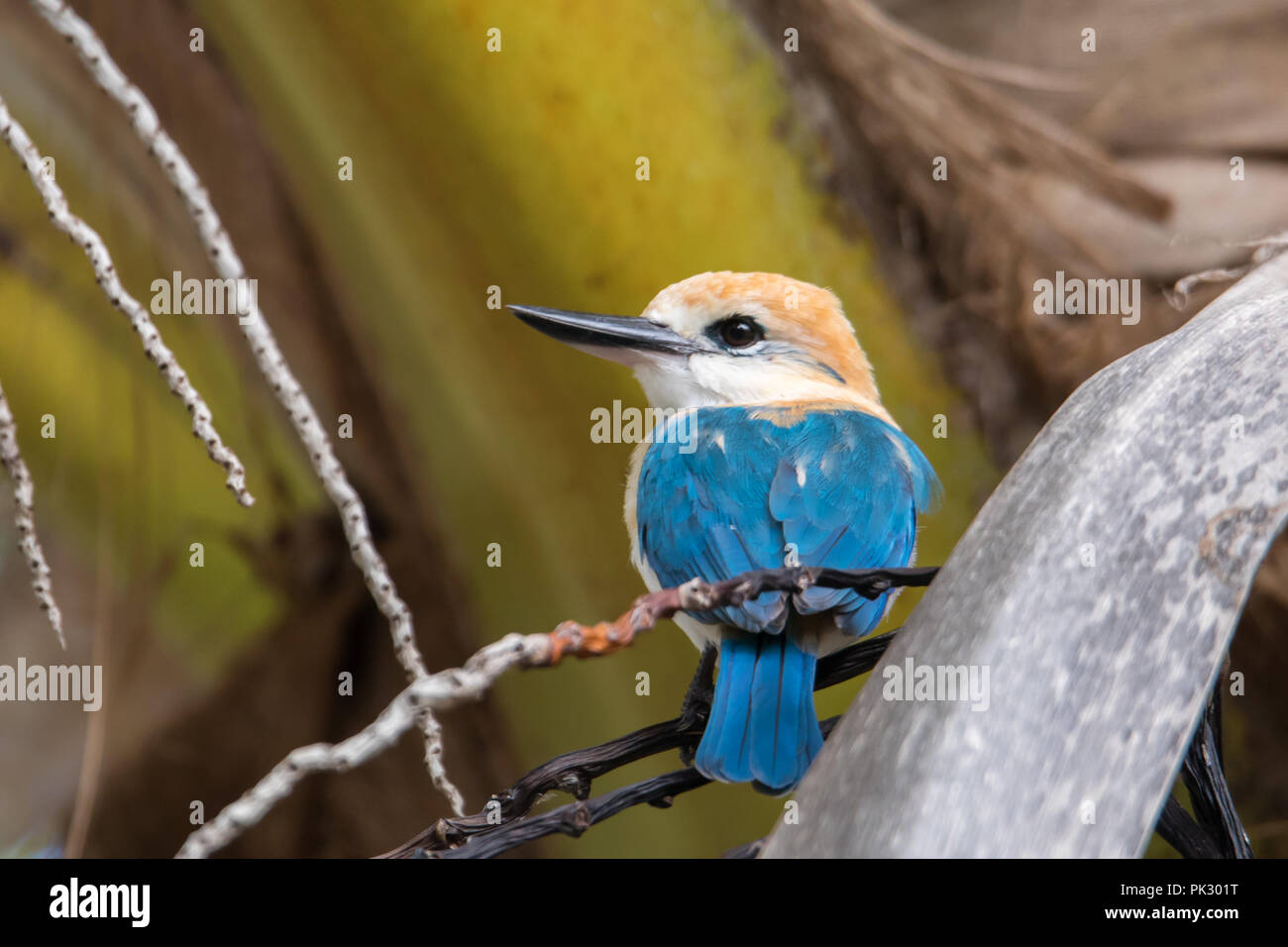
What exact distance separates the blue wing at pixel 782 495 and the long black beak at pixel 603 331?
8 centimetres

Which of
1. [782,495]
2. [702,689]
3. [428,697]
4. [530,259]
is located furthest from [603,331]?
[428,697]

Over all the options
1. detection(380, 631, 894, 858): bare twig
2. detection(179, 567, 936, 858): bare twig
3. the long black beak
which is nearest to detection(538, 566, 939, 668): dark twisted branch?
detection(179, 567, 936, 858): bare twig

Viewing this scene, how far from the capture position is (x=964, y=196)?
1030 millimetres

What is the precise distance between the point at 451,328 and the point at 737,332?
0.90 ft

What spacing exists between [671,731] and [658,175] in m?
0.48

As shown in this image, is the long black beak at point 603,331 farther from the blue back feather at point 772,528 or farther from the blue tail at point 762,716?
the blue tail at point 762,716

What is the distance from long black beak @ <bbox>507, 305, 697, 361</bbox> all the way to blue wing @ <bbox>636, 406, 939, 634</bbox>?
0.27 feet

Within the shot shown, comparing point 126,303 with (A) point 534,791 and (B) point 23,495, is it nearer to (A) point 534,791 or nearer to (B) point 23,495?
(B) point 23,495

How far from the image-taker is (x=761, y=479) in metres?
0.86

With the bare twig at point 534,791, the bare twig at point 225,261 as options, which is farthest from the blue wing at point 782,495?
the bare twig at point 225,261

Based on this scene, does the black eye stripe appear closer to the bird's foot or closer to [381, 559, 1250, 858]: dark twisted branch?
the bird's foot

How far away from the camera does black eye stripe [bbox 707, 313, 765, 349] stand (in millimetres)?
1002
